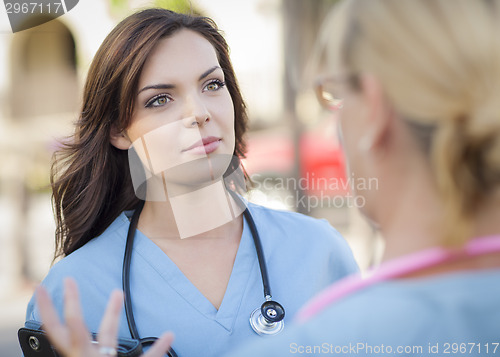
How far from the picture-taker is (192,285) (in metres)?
1.26

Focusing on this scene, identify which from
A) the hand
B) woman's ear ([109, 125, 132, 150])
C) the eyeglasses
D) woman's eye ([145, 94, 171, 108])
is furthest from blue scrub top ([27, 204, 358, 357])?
the eyeglasses

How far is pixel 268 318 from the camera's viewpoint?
47.1 inches

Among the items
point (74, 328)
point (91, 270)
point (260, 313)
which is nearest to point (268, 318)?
point (260, 313)

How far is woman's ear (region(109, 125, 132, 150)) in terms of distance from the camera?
138 cm

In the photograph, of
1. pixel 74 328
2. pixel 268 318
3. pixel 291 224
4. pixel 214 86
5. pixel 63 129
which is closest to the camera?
pixel 74 328

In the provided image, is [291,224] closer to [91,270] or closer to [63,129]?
[91,270]

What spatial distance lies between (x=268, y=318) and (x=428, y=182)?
65 centimetres

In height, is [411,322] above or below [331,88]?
below

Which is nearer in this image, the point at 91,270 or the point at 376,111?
the point at 376,111

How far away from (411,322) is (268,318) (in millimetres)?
625

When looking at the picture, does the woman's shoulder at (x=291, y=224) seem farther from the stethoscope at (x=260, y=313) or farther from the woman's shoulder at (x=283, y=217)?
the stethoscope at (x=260, y=313)

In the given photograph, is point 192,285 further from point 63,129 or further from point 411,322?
point 63,129

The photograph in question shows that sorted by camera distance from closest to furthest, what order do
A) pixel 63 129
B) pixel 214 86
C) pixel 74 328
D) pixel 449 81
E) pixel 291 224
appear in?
pixel 449 81 < pixel 74 328 < pixel 214 86 < pixel 291 224 < pixel 63 129

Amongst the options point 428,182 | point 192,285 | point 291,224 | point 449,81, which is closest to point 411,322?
point 428,182
